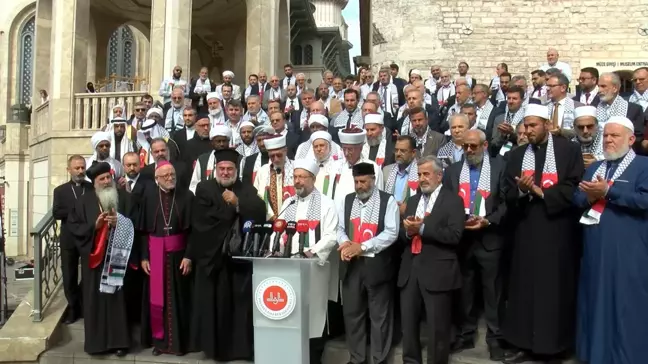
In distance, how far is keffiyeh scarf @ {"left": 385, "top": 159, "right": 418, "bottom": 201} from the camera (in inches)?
239

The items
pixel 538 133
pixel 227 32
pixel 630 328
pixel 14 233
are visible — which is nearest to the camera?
pixel 630 328

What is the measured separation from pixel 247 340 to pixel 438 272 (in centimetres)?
213

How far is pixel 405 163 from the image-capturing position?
20.1ft

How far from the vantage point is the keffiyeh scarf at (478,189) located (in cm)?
548

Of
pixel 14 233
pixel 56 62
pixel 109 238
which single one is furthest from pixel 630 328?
pixel 14 233

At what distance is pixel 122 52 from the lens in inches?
926

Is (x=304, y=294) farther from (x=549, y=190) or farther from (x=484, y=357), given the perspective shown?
(x=549, y=190)

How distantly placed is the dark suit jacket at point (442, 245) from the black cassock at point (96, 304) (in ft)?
10.2

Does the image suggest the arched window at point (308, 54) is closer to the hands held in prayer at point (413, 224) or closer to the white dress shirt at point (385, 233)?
the white dress shirt at point (385, 233)

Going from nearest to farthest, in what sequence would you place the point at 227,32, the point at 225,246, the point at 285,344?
the point at 285,344 → the point at 225,246 → the point at 227,32

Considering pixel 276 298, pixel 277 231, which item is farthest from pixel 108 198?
pixel 276 298

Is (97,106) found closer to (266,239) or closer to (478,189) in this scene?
(266,239)

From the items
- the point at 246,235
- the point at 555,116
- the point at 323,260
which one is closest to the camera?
the point at 323,260

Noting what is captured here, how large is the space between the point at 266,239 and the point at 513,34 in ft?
48.5
